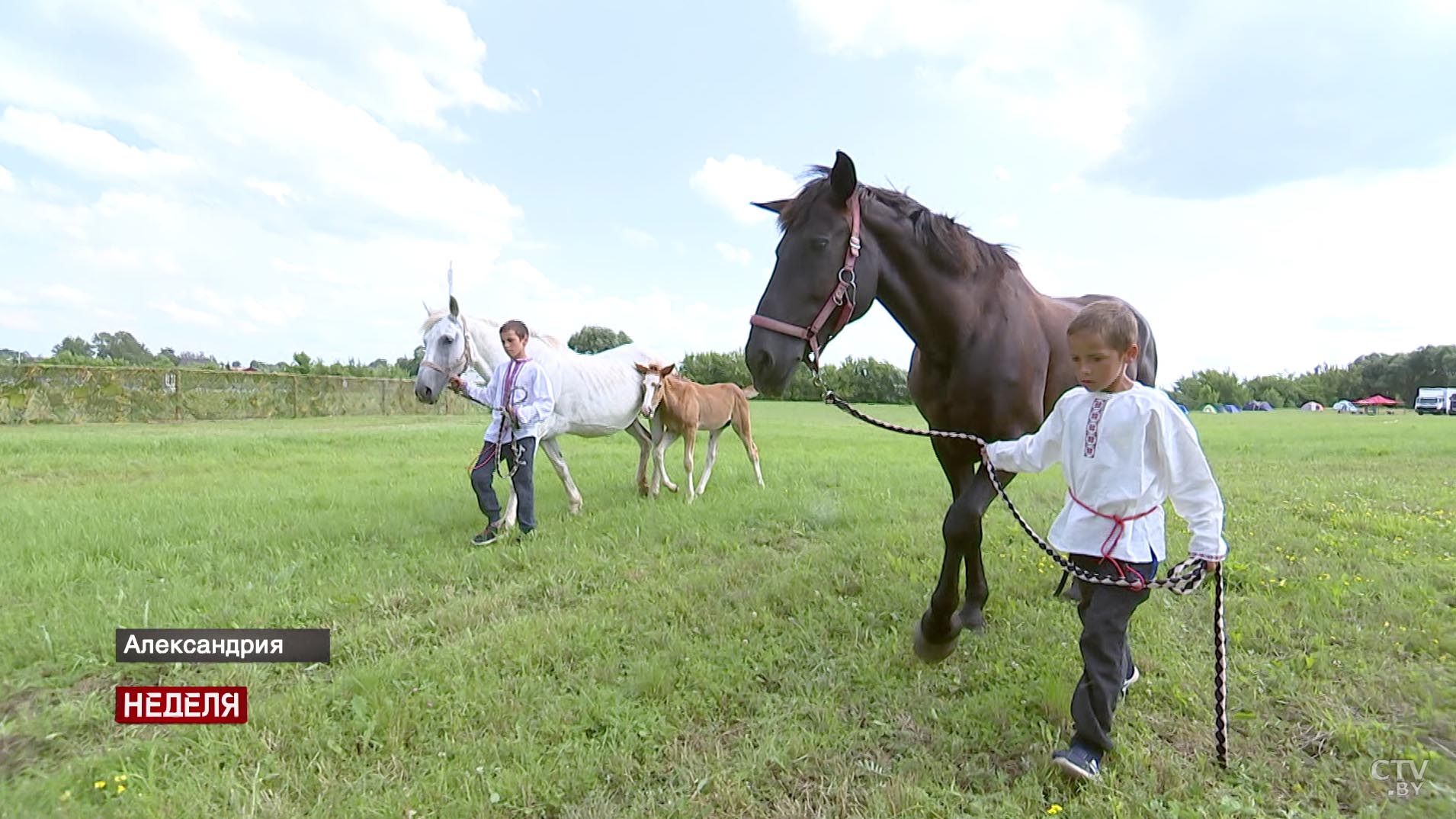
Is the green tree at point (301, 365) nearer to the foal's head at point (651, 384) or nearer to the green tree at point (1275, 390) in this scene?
the foal's head at point (651, 384)

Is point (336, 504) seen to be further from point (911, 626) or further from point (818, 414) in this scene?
point (818, 414)

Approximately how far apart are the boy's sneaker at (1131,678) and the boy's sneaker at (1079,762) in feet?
1.96

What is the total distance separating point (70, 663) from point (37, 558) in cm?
221

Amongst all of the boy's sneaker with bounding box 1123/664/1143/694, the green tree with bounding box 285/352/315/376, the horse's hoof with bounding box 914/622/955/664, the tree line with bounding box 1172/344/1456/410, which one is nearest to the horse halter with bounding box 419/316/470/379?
the horse's hoof with bounding box 914/622/955/664

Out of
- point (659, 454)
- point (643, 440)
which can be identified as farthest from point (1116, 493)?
point (643, 440)

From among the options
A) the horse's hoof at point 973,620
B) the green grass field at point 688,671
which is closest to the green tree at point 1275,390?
the green grass field at point 688,671

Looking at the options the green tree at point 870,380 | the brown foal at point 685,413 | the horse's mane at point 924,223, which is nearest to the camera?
the horse's mane at point 924,223

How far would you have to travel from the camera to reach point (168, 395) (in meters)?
18.7

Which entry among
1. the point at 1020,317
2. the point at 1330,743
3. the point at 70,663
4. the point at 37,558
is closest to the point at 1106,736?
the point at 1330,743

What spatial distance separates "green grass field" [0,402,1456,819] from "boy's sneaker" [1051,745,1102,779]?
0.06 metres

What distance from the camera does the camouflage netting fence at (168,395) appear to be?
16.1 m

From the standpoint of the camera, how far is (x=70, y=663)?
290 centimetres

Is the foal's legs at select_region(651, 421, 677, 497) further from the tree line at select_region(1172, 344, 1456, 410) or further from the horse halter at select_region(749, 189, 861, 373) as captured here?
the tree line at select_region(1172, 344, 1456, 410)

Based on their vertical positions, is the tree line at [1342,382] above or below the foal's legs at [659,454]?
above
